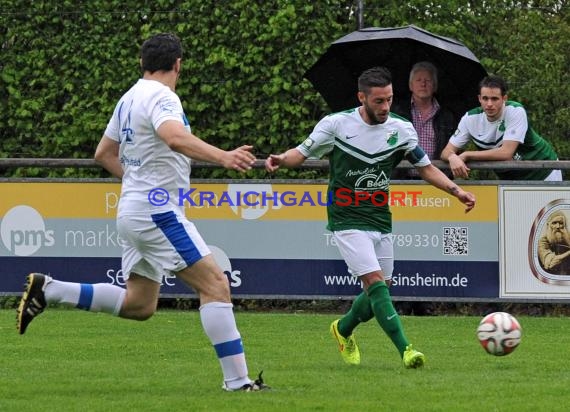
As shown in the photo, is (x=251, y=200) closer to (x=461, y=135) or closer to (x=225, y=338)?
(x=461, y=135)

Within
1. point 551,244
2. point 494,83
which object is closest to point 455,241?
point 551,244

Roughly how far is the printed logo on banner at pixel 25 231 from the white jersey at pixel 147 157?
555 cm

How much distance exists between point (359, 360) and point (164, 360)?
54.0 inches

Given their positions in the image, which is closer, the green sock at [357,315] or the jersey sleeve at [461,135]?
the green sock at [357,315]

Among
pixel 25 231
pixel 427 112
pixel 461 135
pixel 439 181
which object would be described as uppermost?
pixel 427 112

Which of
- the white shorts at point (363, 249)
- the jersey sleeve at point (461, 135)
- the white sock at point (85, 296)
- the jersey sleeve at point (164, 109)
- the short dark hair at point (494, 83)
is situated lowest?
the white sock at point (85, 296)

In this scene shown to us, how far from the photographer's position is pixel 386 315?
371 inches

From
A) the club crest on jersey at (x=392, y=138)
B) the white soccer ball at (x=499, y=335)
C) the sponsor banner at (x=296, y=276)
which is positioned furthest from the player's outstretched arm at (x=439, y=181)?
the sponsor banner at (x=296, y=276)

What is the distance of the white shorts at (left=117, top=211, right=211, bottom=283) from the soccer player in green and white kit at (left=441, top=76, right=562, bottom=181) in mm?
4897

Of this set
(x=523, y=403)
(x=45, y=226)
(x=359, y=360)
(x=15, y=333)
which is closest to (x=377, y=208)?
(x=359, y=360)

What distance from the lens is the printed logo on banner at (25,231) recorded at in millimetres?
13641

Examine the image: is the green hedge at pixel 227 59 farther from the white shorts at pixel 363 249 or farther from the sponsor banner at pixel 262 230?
the white shorts at pixel 363 249

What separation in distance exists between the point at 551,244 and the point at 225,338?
579cm

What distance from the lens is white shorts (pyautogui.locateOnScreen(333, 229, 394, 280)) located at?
380 inches
